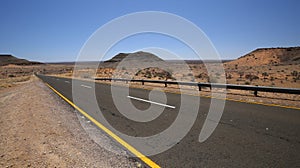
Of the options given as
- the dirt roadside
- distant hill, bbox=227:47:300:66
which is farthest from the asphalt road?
distant hill, bbox=227:47:300:66

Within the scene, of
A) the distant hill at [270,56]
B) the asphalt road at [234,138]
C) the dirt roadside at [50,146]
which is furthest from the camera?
the distant hill at [270,56]

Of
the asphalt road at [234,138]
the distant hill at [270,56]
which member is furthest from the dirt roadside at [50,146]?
the distant hill at [270,56]

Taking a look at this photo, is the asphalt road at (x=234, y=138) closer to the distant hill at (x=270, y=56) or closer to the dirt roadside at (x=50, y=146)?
the dirt roadside at (x=50, y=146)

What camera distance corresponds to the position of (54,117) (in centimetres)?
764

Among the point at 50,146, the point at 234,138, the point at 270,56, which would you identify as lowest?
the point at 50,146

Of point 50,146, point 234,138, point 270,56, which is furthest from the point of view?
point 270,56

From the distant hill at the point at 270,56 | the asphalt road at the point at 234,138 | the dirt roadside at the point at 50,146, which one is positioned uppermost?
the distant hill at the point at 270,56

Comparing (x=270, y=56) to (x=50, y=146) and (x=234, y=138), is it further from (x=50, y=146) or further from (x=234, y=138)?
(x=50, y=146)

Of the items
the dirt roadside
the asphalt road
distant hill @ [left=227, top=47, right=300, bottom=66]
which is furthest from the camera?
distant hill @ [left=227, top=47, right=300, bottom=66]

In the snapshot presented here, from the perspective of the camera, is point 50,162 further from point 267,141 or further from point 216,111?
point 216,111

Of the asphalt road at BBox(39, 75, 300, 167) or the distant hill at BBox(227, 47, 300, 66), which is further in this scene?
the distant hill at BBox(227, 47, 300, 66)

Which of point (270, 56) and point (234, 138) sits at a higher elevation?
point (270, 56)

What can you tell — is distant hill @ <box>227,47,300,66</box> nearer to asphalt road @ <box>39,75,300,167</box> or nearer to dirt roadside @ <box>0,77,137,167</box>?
asphalt road @ <box>39,75,300,167</box>

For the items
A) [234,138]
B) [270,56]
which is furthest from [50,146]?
[270,56]
